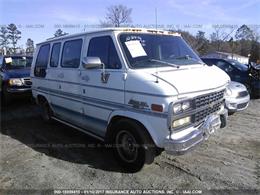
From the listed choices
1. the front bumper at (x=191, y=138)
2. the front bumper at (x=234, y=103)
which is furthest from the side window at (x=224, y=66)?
the front bumper at (x=191, y=138)

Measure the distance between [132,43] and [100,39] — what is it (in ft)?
2.18

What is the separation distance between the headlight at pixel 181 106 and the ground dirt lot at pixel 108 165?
1.12 meters

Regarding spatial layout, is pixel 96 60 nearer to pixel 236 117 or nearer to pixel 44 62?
pixel 44 62

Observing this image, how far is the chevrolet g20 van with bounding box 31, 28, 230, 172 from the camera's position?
12.6ft

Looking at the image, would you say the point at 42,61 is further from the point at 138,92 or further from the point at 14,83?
the point at 138,92

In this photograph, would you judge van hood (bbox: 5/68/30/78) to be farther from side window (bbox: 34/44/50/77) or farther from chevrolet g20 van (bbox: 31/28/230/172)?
chevrolet g20 van (bbox: 31/28/230/172)

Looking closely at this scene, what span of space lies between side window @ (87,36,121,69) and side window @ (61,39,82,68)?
0.43m

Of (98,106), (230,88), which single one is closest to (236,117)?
(230,88)

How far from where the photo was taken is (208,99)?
4.37 meters

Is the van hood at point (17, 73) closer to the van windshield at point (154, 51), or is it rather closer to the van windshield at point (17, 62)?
the van windshield at point (17, 62)

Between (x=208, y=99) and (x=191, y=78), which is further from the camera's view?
(x=208, y=99)

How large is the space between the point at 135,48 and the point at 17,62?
7879mm

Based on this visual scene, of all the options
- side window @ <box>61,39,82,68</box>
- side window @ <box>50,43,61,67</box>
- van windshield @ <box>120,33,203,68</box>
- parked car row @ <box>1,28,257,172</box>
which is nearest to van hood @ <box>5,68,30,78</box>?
side window @ <box>50,43,61,67</box>

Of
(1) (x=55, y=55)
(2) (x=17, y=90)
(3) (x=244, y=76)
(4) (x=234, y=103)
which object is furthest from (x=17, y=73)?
(3) (x=244, y=76)
